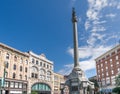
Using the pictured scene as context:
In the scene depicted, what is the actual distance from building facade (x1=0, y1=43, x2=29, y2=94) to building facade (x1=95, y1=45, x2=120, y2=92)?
116 feet

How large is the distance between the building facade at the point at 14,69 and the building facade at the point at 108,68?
35.3 m

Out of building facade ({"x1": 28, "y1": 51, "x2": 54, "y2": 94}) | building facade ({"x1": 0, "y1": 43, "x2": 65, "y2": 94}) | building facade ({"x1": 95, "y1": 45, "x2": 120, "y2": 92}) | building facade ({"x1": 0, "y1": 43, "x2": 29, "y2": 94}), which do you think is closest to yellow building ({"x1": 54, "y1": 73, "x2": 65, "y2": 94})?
building facade ({"x1": 0, "y1": 43, "x2": 65, "y2": 94})

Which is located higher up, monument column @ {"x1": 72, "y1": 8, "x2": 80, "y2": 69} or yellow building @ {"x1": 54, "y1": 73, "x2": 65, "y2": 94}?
monument column @ {"x1": 72, "y1": 8, "x2": 80, "y2": 69}

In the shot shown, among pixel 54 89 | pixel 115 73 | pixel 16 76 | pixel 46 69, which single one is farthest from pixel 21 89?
pixel 115 73

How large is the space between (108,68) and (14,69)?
41.7m

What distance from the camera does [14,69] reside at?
188ft

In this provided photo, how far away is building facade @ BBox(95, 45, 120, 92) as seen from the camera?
74.4 metres

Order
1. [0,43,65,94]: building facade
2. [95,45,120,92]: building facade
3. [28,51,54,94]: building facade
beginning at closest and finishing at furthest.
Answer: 1. [0,43,65,94]: building facade
2. [28,51,54,94]: building facade
3. [95,45,120,92]: building facade

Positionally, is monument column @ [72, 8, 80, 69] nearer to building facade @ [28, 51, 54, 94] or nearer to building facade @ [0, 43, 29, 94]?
building facade @ [0, 43, 29, 94]

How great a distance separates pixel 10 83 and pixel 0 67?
6.24 metres

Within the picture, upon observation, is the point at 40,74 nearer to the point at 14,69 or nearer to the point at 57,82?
the point at 14,69

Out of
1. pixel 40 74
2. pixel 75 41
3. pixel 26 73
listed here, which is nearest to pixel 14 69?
pixel 26 73

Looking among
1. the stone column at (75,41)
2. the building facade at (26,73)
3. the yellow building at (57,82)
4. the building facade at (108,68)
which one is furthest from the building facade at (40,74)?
the stone column at (75,41)

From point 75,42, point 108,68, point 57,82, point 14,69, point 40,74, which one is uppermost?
point 75,42
